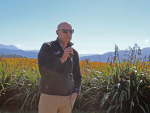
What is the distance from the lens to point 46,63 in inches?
81.0

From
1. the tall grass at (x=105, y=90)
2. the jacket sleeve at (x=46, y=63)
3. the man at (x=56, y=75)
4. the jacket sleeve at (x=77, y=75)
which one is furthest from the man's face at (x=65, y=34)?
the tall grass at (x=105, y=90)

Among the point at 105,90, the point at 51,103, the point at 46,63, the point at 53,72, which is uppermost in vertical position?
the point at 46,63

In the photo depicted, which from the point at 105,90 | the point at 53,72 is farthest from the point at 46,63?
the point at 105,90

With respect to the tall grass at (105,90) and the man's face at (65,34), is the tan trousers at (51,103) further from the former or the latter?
the tall grass at (105,90)

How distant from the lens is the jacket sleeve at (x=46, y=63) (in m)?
1.99

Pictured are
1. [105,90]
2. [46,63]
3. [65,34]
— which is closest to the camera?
[46,63]

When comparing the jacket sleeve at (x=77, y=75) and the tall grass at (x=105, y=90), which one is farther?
the tall grass at (x=105, y=90)

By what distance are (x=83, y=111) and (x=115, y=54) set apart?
1.92 metres

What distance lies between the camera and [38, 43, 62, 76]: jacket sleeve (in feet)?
6.53

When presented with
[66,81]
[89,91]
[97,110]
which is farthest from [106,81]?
[66,81]

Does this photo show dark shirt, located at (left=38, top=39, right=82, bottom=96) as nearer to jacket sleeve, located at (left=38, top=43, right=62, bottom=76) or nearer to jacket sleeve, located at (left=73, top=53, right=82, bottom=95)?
jacket sleeve, located at (left=38, top=43, right=62, bottom=76)

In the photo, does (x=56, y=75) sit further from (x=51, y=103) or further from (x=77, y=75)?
(x=77, y=75)

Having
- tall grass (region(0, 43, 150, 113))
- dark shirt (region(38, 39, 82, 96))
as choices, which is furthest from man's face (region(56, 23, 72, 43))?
tall grass (region(0, 43, 150, 113))

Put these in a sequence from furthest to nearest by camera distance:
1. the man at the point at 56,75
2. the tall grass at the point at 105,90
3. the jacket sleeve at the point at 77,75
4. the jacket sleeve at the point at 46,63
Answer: the tall grass at the point at 105,90
the jacket sleeve at the point at 77,75
the man at the point at 56,75
the jacket sleeve at the point at 46,63
